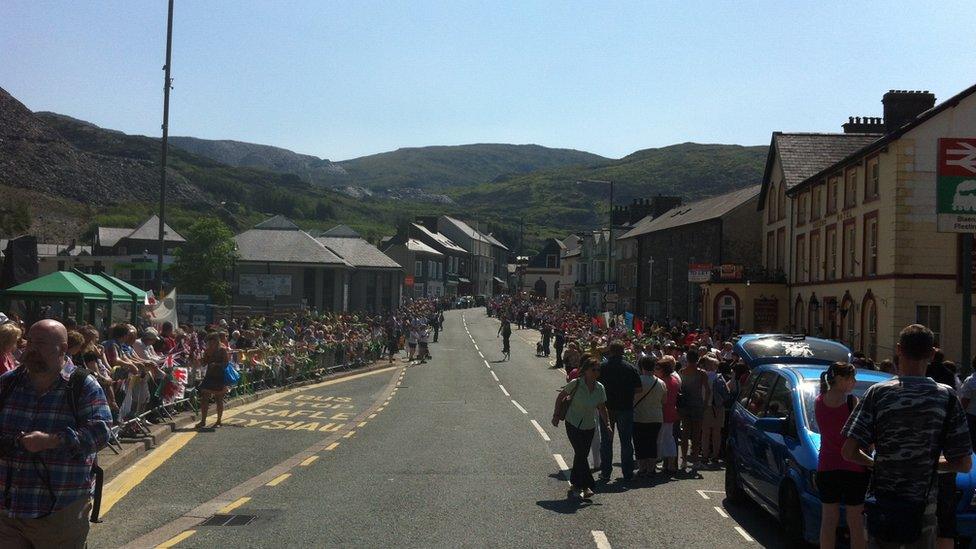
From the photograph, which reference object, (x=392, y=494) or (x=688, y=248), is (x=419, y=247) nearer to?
(x=688, y=248)

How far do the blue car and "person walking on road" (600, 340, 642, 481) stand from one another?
1791 millimetres

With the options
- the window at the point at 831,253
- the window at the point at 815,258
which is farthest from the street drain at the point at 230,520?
the window at the point at 815,258

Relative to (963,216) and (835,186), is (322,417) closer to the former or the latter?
(963,216)

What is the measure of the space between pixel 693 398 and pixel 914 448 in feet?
29.4

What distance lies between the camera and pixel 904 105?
120ft

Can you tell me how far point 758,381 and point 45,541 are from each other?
8000mm

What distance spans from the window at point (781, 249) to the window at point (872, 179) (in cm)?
1066

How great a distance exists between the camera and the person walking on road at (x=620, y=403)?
13148 millimetres

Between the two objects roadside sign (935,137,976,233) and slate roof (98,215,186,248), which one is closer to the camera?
roadside sign (935,137,976,233)

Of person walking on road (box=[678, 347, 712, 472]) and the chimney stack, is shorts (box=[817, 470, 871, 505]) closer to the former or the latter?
person walking on road (box=[678, 347, 712, 472])

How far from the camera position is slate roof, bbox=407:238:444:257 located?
104250mm

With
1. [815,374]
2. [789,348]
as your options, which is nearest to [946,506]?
[815,374]

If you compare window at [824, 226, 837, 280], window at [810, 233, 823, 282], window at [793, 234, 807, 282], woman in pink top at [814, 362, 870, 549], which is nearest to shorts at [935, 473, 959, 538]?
woman in pink top at [814, 362, 870, 549]

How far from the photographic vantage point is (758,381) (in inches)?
439
